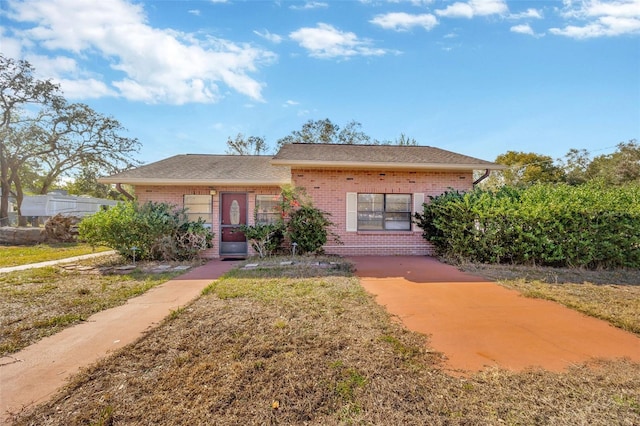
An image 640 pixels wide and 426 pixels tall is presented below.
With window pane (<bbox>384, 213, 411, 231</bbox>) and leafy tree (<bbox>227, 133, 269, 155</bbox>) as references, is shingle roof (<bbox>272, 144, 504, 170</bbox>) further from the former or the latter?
leafy tree (<bbox>227, 133, 269, 155</bbox>)

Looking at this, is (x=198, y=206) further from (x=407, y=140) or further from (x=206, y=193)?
(x=407, y=140)

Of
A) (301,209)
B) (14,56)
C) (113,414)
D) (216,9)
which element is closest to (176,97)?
(216,9)

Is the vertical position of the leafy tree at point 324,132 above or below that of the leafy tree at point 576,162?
above

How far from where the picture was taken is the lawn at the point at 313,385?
2.09 m

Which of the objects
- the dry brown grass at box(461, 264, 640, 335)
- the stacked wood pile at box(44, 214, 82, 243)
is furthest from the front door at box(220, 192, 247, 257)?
the stacked wood pile at box(44, 214, 82, 243)

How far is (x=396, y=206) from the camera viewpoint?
9906 millimetres

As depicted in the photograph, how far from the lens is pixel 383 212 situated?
32.4ft

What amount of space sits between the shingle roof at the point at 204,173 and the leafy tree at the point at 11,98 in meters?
16.0

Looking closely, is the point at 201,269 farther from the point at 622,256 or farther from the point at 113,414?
the point at 622,256

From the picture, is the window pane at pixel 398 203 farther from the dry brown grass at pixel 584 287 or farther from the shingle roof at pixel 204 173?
the shingle roof at pixel 204 173

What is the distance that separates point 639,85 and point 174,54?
16657mm

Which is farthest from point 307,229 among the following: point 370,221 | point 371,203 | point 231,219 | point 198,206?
point 198,206

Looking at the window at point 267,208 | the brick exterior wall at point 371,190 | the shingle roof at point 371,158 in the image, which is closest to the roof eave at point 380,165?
the shingle roof at point 371,158

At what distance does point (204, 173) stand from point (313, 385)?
27.7 feet
